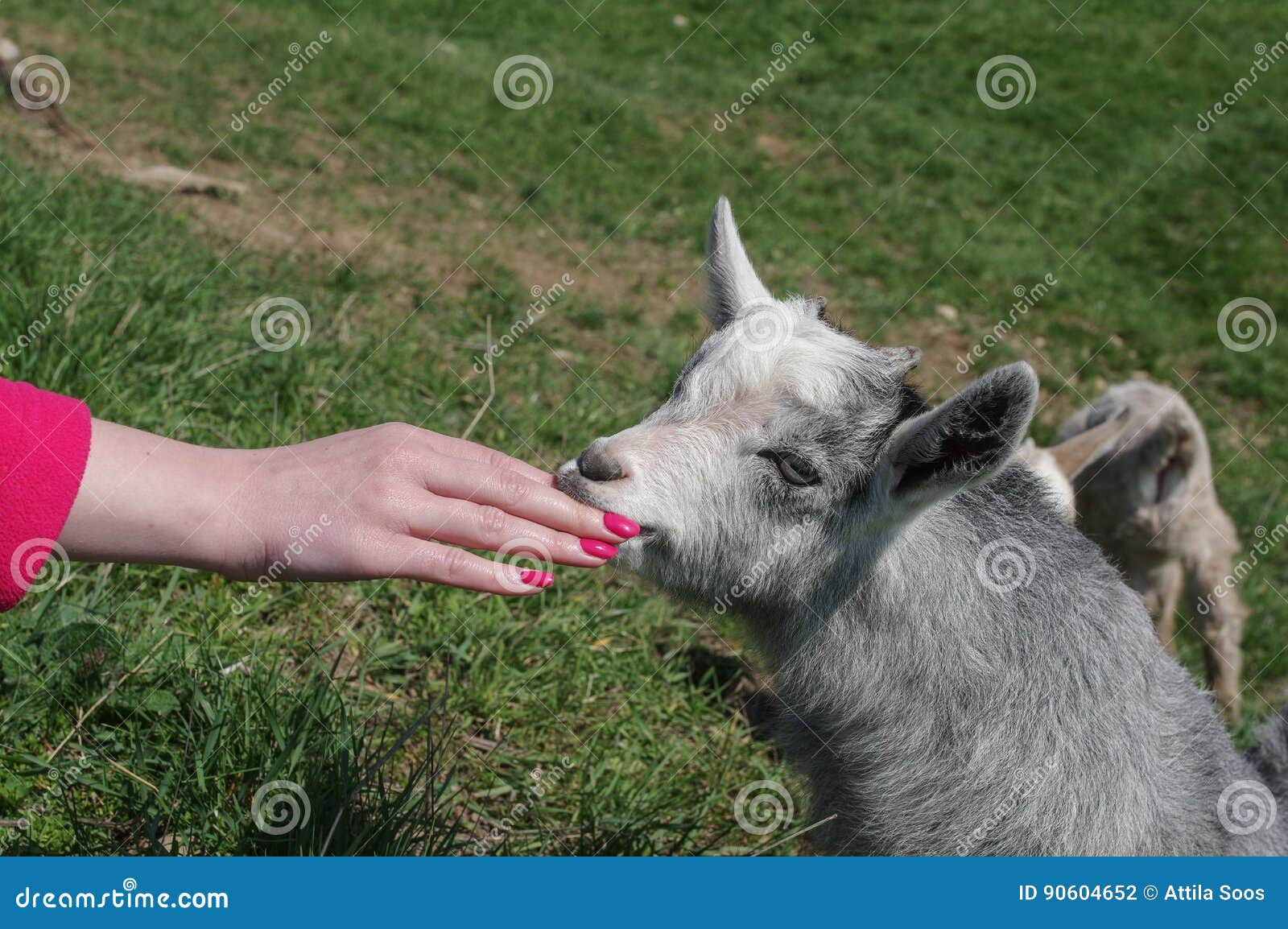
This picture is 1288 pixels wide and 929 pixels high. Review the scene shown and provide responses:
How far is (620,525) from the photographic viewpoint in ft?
8.22

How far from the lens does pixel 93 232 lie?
225 inches

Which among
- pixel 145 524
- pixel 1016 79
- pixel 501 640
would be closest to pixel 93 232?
pixel 501 640

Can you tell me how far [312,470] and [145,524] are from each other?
401 mm

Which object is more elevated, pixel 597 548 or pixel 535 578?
pixel 597 548

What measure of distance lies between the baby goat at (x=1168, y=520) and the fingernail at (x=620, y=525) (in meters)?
4.56

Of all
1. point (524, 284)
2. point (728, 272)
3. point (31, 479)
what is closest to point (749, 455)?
point (728, 272)

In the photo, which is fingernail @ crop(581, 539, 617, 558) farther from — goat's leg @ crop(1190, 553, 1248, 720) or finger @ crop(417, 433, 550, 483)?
goat's leg @ crop(1190, 553, 1248, 720)

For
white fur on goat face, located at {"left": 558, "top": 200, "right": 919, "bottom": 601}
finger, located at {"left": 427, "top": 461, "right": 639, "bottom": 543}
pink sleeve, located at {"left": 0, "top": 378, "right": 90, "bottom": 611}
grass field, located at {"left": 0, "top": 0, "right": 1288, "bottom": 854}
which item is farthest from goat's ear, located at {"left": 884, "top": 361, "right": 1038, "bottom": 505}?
pink sleeve, located at {"left": 0, "top": 378, "right": 90, "bottom": 611}

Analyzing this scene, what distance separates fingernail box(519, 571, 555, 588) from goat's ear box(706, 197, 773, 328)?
1.15 m

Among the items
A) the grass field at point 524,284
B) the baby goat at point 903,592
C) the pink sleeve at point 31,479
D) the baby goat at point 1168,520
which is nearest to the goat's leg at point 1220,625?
the baby goat at point 1168,520

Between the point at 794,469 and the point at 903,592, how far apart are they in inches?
18.5

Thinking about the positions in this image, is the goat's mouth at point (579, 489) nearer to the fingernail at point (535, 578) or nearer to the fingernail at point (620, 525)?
the fingernail at point (620, 525)

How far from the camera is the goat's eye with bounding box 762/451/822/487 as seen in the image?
268cm

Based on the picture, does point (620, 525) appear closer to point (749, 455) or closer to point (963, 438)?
point (749, 455)
